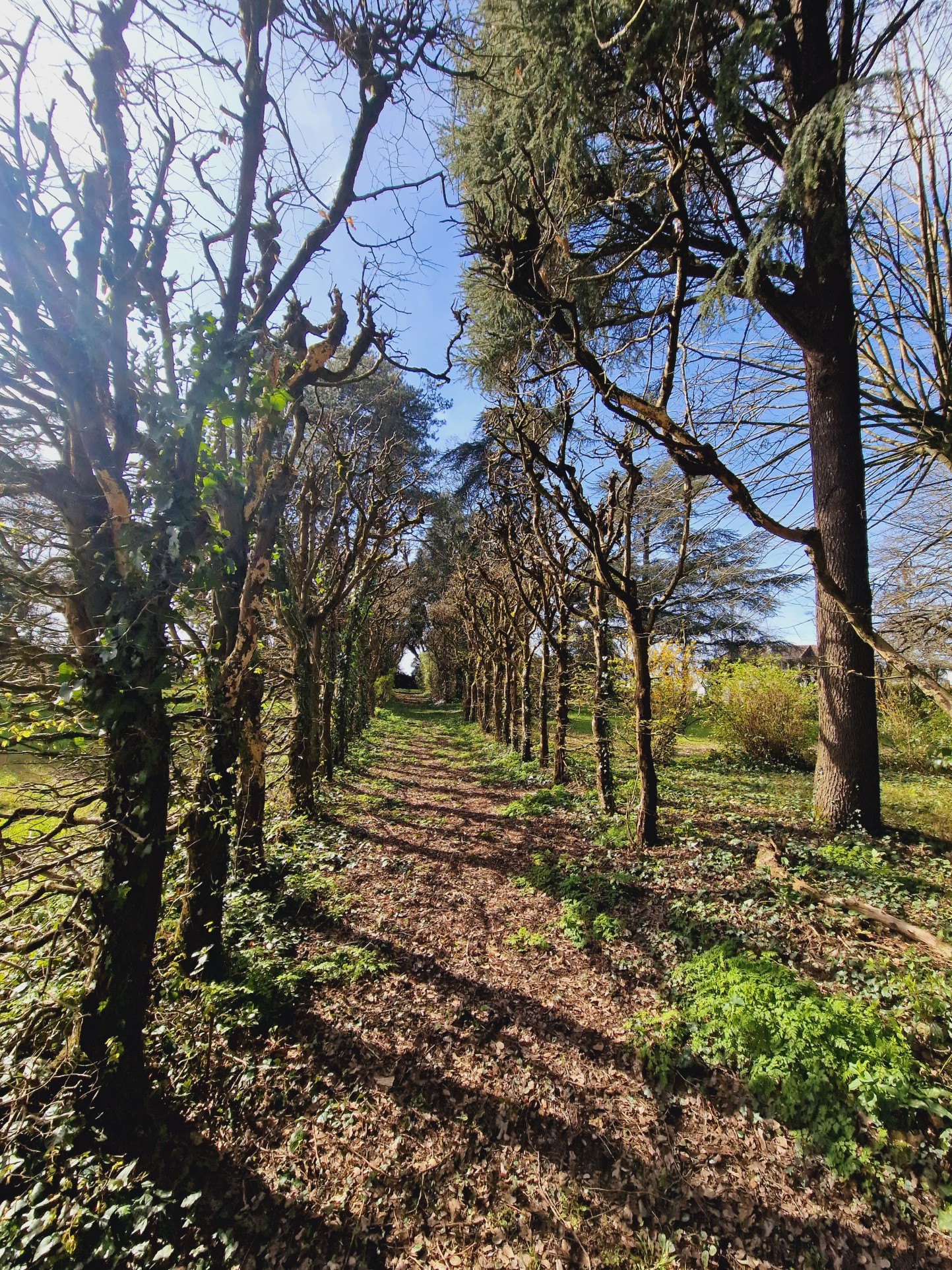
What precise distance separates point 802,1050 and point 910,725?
8.66m

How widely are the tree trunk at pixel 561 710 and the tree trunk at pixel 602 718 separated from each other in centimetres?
133

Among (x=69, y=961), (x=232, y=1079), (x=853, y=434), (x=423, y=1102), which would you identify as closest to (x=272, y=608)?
(x=69, y=961)

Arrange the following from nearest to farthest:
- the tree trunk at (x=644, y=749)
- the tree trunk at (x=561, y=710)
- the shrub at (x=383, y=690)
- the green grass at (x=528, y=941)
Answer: the green grass at (x=528, y=941)
the tree trunk at (x=644, y=749)
the tree trunk at (x=561, y=710)
the shrub at (x=383, y=690)

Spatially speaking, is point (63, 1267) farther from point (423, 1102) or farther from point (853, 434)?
point (853, 434)

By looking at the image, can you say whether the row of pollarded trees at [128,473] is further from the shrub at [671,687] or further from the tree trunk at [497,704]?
the tree trunk at [497,704]

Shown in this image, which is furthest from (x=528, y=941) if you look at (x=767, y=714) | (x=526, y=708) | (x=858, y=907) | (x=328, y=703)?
(x=767, y=714)

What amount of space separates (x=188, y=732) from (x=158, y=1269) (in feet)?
7.54

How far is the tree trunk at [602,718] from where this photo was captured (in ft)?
23.1

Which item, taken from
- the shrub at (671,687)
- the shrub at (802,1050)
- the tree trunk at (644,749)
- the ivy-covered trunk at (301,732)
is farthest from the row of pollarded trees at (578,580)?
the ivy-covered trunk at (301,732)

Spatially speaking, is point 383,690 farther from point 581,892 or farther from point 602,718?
point 581,892

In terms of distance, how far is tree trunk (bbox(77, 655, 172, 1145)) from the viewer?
8.23 feet

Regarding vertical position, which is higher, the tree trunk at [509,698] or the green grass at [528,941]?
the tree trunk at [509,698]

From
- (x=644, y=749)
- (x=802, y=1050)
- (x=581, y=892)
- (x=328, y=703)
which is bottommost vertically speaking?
(x=581, y=892)

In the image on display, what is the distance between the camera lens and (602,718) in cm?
716
